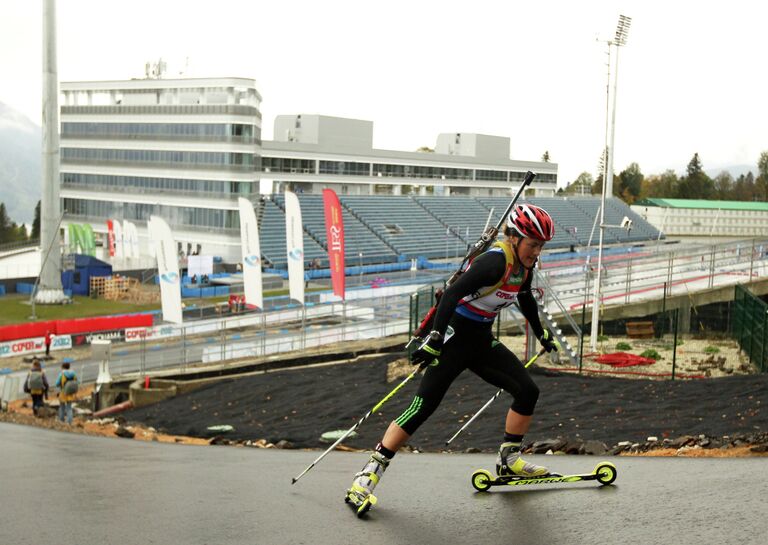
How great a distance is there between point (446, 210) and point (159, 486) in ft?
251

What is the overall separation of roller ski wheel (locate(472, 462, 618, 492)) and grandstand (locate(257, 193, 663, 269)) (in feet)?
178

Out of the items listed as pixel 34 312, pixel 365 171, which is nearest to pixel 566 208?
pixel 365 171

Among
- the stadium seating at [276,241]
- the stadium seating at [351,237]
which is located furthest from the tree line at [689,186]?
the stadium seating at [276,241]

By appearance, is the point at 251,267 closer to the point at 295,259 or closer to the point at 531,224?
the point at 295,259

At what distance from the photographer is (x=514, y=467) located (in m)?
6.27

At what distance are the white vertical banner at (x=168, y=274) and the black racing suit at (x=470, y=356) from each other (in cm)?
2803

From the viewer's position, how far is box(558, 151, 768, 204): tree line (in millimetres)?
146500

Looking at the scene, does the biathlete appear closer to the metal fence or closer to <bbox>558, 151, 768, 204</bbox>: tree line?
the metal fence

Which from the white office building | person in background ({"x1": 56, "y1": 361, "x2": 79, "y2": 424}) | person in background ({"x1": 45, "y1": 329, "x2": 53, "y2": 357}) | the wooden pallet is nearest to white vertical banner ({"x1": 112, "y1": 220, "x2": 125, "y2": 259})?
the white office building

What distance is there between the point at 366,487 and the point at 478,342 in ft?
4.16

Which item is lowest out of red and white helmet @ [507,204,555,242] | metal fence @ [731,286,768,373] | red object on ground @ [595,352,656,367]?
red object on ground @ [595,352,656,367]

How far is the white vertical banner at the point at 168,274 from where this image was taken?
3362cm

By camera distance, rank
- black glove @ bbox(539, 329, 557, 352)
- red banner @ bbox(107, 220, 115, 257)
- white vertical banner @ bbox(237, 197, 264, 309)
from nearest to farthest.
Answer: black glove @ bbox(539, 329, 557, 352) → white vertical banner @ bbox(237, 197, 264, 309) → red banner @ bbox(107, 220, 115, 257)

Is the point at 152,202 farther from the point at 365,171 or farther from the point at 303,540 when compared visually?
the point at 303,540
